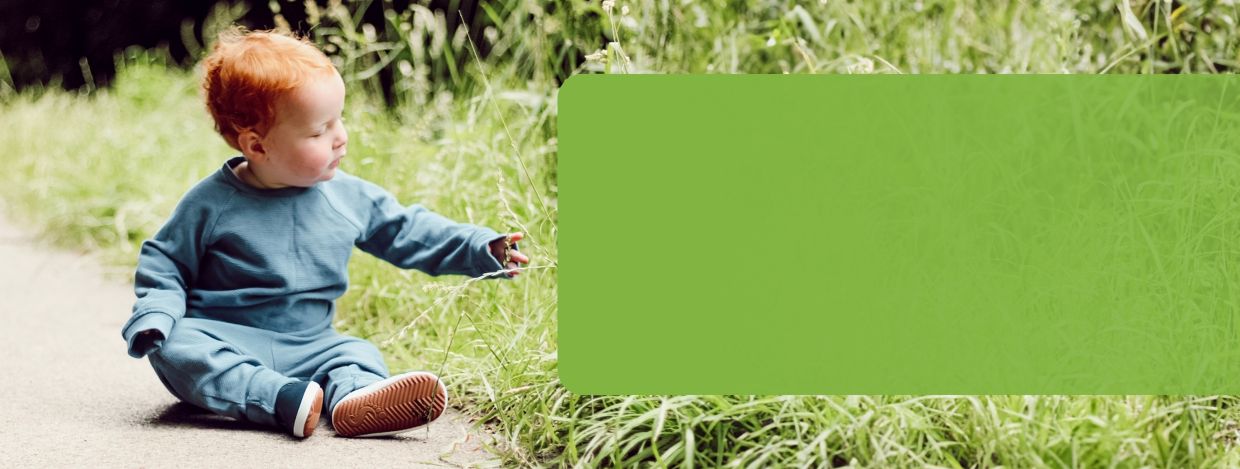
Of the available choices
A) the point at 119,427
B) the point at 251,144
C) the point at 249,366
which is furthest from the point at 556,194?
the point at 119,427

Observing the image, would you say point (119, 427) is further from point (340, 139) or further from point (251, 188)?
point (340, 139)

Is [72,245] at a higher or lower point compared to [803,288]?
lower

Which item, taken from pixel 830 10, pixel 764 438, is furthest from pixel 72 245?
pixel 764 438

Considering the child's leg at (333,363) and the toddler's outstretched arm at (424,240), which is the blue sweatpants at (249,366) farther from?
the toddler's outstretched arm at (424,240)

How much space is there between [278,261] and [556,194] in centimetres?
83

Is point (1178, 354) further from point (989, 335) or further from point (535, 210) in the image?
point (535, 210)

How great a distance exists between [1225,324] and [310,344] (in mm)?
1700

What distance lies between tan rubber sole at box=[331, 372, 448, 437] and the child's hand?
0.27 m

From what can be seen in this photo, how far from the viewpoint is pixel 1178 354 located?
185 centimetres

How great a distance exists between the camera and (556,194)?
2947mm

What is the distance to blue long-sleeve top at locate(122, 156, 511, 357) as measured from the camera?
2291 mm

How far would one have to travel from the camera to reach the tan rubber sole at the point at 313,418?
2115mm

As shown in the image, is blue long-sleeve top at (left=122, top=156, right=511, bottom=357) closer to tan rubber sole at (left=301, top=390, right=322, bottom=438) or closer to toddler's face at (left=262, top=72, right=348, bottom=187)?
toddler's face at (left=262, top=72, right=348, bottom=187)
